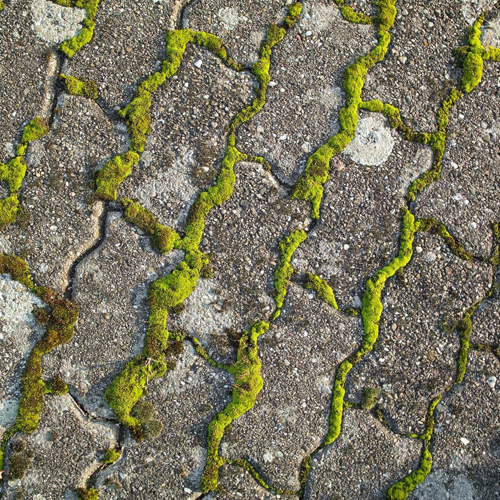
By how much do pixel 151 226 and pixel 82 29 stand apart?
1300mm

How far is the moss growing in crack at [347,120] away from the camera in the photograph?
292 centimetres

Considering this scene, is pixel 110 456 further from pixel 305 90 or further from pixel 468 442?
pixel 305 90

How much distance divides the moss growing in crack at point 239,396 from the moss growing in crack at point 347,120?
2.78ft

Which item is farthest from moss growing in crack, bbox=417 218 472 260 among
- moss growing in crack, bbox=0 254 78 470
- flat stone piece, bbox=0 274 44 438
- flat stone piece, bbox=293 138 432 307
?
flat stone piece, bbox=0 274 44 438

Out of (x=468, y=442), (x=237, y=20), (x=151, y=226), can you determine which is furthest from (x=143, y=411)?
(x=237, y=20)

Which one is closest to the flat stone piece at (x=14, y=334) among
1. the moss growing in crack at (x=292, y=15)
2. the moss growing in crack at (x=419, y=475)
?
the moss growing in crack at (x=419, y=475)

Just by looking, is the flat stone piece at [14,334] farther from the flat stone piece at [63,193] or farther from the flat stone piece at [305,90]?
the flat stone piece at [305,90]

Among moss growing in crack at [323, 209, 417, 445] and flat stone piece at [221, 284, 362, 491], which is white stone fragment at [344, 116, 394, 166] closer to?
moss growing in crack at [323, 209, 417, 445]

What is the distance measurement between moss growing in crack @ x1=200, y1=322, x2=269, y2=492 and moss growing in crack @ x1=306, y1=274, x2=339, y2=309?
36cm

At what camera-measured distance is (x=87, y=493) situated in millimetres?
2598

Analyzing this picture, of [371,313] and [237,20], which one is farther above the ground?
[237,20]

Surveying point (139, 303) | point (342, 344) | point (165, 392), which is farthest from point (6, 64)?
point (342, 344)

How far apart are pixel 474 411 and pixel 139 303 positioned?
2080 mm

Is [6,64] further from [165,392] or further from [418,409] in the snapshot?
[418,409]
